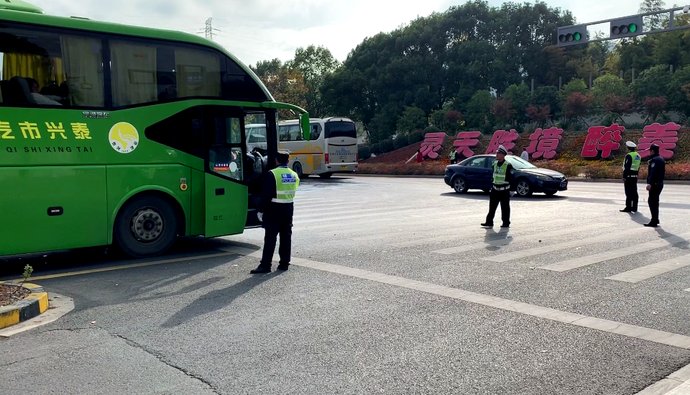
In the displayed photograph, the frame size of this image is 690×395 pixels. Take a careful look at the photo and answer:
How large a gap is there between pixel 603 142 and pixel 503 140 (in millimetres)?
7019

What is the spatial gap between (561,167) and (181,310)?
28.2 meters

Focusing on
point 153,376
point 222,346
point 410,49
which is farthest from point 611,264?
point 410,49

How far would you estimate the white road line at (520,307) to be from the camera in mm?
5473

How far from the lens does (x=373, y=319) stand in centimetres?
604

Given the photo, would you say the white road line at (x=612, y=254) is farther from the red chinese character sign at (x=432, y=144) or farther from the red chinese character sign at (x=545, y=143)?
the red chinese character sign at (x=432, y=144)

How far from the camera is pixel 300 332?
18.5ft

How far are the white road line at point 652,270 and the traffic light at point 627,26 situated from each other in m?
17.4

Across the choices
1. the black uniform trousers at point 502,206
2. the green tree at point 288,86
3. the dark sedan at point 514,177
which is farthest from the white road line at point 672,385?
the green tree at point 288,86

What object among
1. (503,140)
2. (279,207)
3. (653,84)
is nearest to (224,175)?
(279,207)

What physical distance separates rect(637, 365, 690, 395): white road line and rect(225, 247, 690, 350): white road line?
2.44 ft

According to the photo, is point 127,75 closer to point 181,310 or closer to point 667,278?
point 181,310

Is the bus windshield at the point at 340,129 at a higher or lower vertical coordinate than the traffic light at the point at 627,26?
lower

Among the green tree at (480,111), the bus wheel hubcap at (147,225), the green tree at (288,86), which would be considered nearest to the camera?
the bus wheel hubcap at (147,225)

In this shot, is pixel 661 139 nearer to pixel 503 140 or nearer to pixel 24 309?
pixel 503 140
